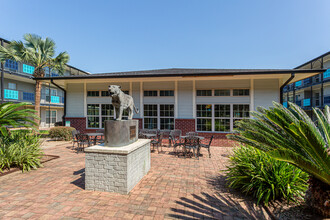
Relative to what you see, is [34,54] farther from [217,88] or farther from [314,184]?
[314,184]

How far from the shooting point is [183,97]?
10.2 meters

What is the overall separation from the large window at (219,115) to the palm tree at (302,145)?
6871 millimetres

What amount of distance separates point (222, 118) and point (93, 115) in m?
9.46

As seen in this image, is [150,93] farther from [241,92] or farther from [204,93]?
[241,92]

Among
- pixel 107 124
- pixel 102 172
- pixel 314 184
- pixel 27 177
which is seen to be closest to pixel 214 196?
pixel 314 184

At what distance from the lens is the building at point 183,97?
9.41m

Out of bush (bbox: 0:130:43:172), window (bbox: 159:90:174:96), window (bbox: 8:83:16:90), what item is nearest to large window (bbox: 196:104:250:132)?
window (bbox: 159:90:174:96)

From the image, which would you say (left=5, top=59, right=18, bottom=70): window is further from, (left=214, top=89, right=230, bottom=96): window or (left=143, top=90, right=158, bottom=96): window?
(left=214, top=89, right=230, bottom=96): window

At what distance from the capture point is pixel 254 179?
358 centimetres

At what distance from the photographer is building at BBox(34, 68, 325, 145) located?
9414mm

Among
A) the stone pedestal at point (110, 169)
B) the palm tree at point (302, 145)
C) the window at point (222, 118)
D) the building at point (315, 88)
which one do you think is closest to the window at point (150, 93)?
the window at point (222, 118)

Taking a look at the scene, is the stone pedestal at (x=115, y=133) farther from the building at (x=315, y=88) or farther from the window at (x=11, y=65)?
the window at (x=11, y=65)

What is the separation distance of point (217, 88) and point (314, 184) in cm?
792

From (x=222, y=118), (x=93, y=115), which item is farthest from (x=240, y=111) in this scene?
(x=93, y=115)
